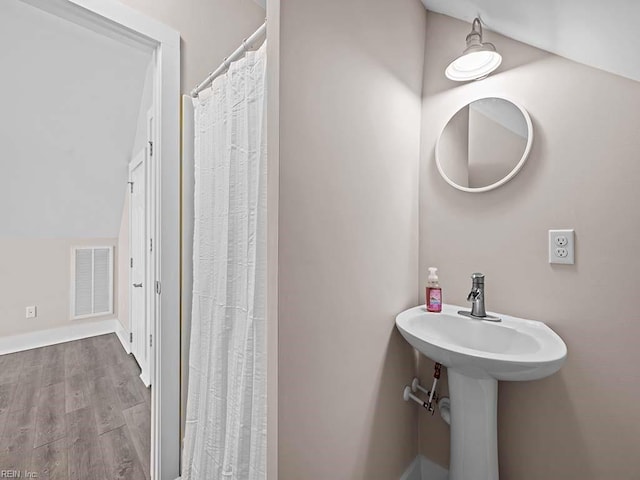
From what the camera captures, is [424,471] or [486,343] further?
[424,471]

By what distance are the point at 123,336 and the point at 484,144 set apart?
420cm

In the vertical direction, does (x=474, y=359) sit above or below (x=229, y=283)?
below

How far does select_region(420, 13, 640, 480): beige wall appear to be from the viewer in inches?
40.2

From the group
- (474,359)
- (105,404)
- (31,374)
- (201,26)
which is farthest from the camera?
(31,374)

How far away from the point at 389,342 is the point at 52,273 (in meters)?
4.16

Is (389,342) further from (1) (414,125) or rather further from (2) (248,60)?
(2) (248,60)

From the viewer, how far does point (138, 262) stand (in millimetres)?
2893

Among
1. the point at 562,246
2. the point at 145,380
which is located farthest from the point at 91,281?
the point at 562,246

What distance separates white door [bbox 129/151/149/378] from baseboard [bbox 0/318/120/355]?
1131mm

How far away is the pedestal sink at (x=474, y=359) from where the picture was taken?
3.16 ft

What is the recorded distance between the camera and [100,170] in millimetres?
3322

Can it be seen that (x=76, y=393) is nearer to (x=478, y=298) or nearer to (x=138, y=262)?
(x=138, y=262)

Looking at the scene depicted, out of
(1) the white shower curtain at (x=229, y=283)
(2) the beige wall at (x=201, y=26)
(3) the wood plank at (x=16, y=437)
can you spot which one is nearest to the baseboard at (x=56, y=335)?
(3) the wood plank at (x=16, y=437)

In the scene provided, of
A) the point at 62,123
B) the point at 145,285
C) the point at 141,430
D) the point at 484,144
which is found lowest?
the point at 141,430
